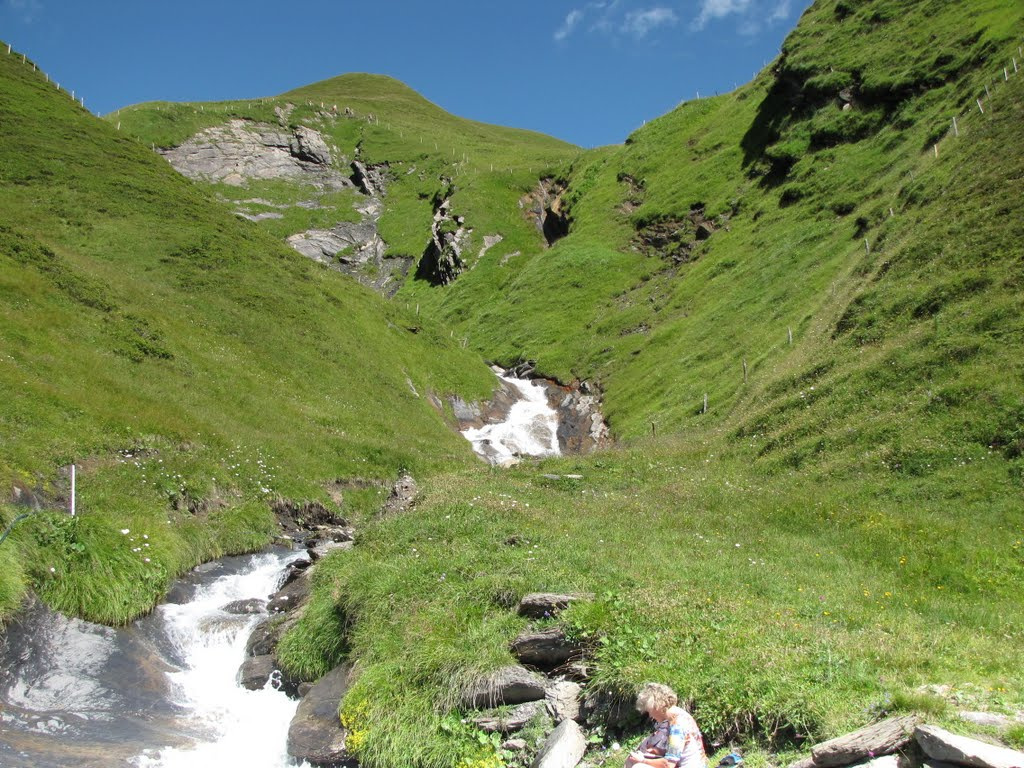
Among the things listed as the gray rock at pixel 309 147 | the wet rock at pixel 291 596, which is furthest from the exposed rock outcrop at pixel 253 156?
the wet rock at pixel 291 596

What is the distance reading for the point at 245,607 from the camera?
60.0 feet

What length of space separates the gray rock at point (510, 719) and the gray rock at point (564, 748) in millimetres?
687

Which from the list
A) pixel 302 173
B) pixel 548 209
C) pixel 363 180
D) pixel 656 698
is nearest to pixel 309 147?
pixel 302 173

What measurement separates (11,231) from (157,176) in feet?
101

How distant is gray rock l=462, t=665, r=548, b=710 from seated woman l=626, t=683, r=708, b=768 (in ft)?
8.98

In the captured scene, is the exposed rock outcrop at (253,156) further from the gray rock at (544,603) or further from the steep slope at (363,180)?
the gray rock at (544,603)

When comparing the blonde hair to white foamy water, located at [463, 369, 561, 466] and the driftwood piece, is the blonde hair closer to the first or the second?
the driftwood piece

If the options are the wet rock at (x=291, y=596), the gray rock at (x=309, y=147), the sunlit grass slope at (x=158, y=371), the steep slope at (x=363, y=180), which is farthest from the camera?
the gray rock at (x=309, y=147)

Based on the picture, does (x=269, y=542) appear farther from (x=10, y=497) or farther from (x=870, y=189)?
(x=870, y=189)

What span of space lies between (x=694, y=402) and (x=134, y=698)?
37744 mm

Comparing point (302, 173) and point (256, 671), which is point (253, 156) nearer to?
point (302, 173)

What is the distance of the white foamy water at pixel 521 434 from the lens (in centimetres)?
5056

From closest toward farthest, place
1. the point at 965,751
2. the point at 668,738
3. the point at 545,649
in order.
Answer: the point at 965,751, the point at 668,738, the point at 545,649

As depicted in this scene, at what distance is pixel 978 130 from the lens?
3862 centimetres
